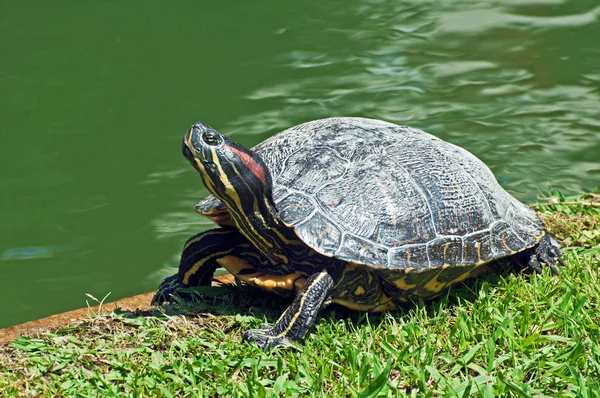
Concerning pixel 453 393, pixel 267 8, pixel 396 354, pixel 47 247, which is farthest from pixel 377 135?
pixel 267 8

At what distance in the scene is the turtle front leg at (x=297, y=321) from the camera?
3.99 meters

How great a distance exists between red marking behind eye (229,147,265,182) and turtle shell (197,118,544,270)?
0.52ft

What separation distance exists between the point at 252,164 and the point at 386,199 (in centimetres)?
77

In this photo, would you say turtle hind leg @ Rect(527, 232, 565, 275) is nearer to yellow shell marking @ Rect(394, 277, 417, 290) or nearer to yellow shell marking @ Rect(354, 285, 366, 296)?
yellow shell marking @ Rect(394, 277, 417, 290)

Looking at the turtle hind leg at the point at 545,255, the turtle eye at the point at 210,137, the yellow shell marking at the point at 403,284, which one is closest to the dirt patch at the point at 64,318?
the turtle eye at the point at 210,137

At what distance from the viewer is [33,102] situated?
995 centimetres

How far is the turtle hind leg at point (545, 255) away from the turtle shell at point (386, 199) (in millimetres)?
87

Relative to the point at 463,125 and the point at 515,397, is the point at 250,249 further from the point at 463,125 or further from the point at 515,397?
the point at 463,125

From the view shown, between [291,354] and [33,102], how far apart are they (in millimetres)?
7229

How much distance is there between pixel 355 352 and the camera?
3811 millimetres

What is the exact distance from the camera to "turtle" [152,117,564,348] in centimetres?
417

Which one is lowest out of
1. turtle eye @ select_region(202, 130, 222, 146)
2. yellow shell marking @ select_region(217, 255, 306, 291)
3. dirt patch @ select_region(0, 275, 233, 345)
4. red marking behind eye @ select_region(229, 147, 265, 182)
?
dirt patch @ select_region(0, 275, 233, 345)

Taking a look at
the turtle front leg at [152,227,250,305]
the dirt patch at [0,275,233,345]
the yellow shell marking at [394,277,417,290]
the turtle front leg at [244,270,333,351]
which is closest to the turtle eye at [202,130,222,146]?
the turtle front leg at [152,227,250,305]

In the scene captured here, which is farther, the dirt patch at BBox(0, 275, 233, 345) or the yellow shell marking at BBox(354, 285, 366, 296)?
the dirt patch at BBox(0, 275, 233, 345)
